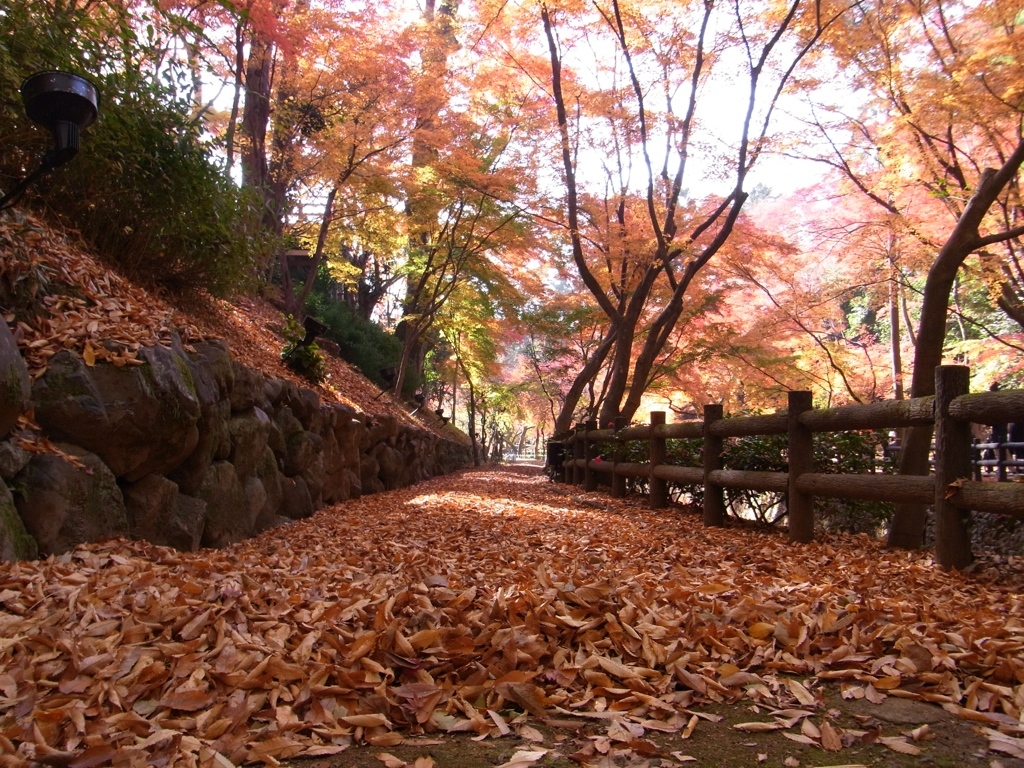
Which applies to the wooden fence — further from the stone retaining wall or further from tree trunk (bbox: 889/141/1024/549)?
the stone retaining wall

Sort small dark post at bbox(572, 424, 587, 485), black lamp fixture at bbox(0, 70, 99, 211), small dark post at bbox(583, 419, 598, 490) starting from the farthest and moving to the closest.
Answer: small dark post at bbox(572, 424, 587, 485) → small dark post at bbox(583, 419, 598, 490) → black lamp fixture at bbox(0, 70, 99, 211)

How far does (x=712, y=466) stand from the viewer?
194 inches

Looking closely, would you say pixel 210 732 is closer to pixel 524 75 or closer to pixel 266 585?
pixel 266 585

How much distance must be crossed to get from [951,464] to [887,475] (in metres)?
0.42

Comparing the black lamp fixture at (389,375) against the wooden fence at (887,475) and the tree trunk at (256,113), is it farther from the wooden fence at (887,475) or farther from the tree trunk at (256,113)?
the wooden fence at (887,475)

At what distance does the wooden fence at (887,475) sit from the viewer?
2676 mm

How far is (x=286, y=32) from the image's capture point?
320 inches

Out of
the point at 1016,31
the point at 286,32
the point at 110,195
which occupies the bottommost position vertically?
the point at 110,195

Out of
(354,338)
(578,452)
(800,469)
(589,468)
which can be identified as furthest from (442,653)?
(354,338)

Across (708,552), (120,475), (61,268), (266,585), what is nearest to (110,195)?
(61,268)

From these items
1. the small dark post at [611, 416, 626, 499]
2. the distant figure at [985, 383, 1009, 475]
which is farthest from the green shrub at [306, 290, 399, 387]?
the distant figure at [985, 383, 1009, 475]

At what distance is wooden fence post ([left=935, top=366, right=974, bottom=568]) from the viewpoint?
110 inches

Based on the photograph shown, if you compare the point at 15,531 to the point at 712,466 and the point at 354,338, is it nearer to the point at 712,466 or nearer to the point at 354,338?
the point at 712,466

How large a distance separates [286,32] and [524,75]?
11.1 ft
